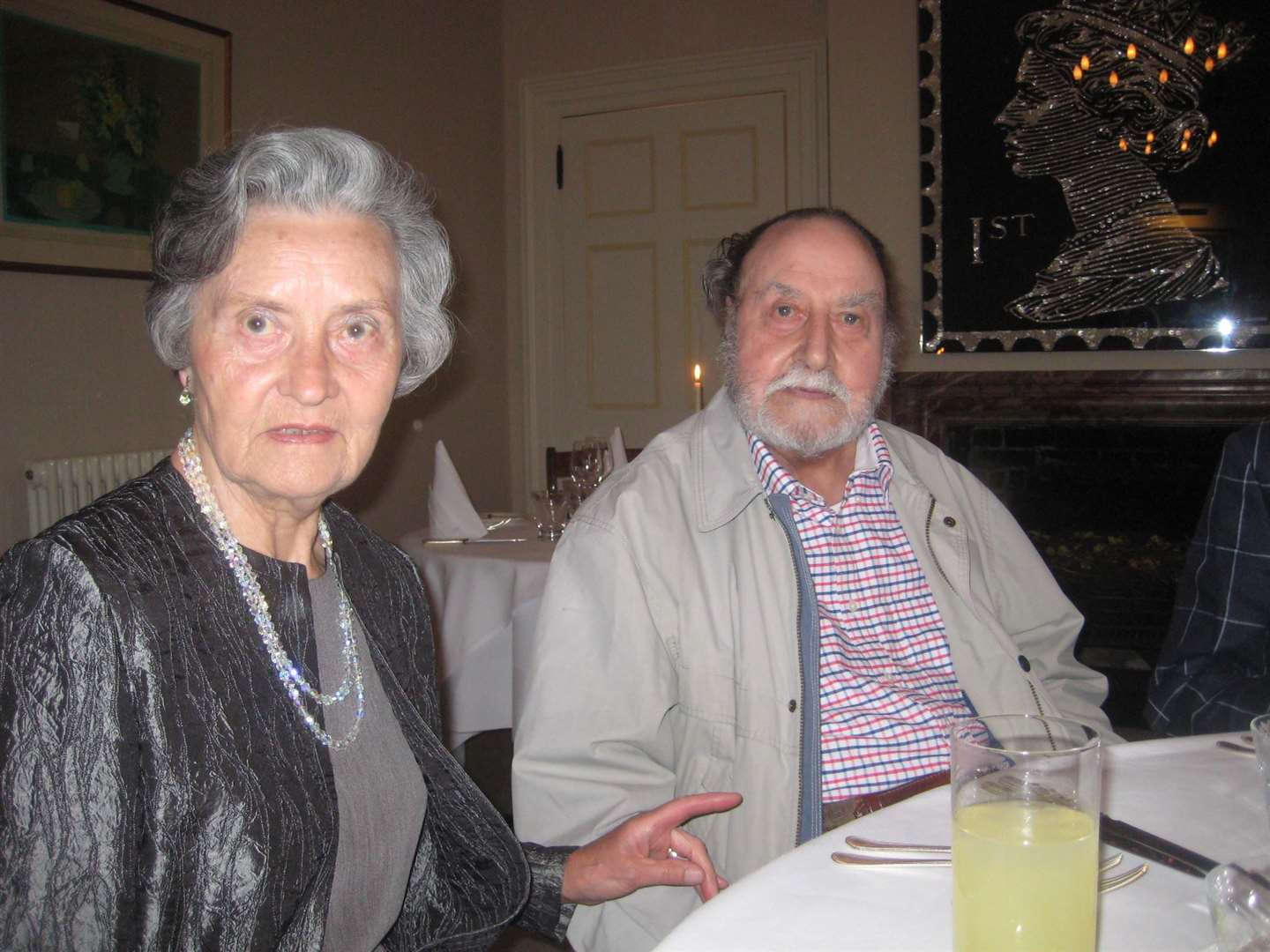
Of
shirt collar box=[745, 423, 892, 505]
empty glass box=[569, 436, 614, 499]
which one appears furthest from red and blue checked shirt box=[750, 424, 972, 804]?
empty glass box=[569, 436, 614, 499]

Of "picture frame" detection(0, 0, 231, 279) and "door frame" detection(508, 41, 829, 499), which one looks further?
"door frame" detection(508, 41, 829, 499)

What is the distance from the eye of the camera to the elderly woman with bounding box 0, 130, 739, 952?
33.3 inches

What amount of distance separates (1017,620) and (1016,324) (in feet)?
8.66

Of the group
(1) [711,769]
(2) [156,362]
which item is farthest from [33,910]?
(2) [156,362]

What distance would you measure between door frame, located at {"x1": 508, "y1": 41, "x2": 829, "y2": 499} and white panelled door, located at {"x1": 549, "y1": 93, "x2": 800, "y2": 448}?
0.04 metres

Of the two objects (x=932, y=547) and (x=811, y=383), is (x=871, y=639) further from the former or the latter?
(x=811, y=383)

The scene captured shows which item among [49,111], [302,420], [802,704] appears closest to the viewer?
[302,420]

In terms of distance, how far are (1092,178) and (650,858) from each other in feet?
11.6

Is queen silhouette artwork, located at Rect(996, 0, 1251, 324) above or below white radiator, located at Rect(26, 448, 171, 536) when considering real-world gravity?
above

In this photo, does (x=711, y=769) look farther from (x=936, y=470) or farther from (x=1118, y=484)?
(x=1118, y=484)

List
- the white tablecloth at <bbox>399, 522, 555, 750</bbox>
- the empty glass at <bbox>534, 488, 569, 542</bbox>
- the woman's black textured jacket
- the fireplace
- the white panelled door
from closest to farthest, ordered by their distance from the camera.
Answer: the woman's black textured jacket < the white tablecloth at <bbox>399, 522, 555, 750</bbox> < the empty glass at <bbox>534, 488, 569, 542</bbox> < the fireplace < the white panelled door

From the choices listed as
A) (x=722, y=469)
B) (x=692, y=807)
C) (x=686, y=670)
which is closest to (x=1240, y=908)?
(x=692, y=807)

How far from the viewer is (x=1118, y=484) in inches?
157

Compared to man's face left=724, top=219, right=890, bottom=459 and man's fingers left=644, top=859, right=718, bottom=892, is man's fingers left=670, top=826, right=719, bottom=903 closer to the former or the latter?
man's fingers left=644, top=859, right=718, bottom=892
